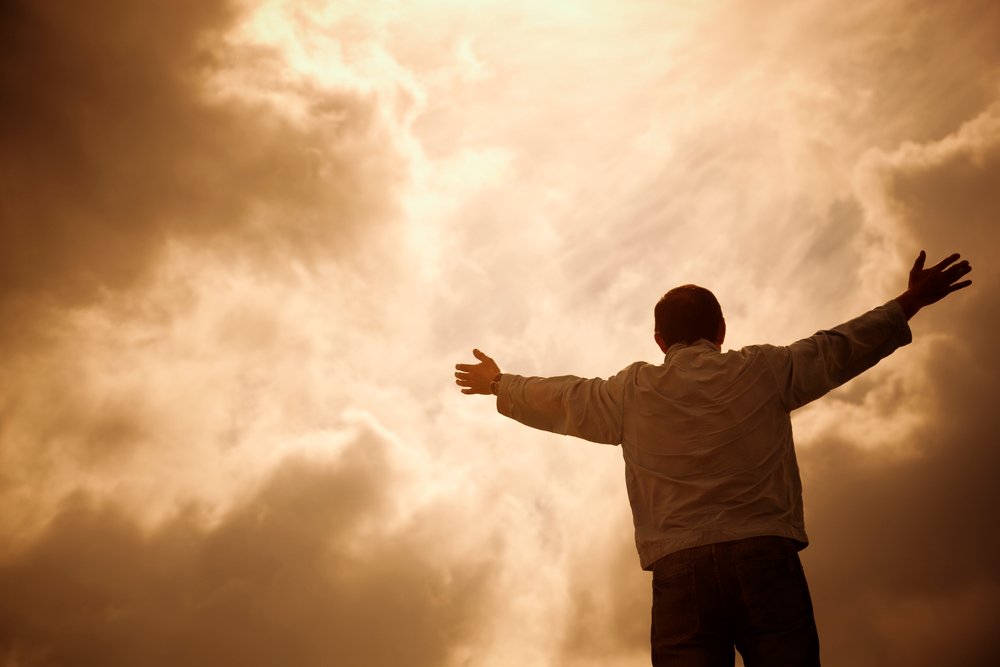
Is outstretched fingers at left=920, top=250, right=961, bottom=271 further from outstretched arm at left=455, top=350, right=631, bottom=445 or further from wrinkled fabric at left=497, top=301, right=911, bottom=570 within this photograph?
outstretched arm at left=455, top=350, right=631, bottom=445

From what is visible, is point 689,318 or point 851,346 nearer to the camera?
point 851,346

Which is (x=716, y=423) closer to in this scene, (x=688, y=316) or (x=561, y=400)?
(x=688, y=316)

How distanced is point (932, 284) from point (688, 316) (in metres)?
2.51

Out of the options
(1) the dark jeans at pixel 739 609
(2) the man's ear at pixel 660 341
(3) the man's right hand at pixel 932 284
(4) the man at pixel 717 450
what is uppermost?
(3) the man's right hand at pixel 932 284

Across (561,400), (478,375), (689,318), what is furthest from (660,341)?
(478,375)

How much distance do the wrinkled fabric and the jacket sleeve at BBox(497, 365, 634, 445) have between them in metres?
0.01

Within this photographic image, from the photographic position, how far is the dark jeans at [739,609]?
5148 mm

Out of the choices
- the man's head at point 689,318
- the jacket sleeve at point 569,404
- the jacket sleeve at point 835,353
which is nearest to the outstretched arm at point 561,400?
the jacket sleeve at point 569,404

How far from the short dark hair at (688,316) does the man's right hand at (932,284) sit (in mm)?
1845

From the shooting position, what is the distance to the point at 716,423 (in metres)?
5.93

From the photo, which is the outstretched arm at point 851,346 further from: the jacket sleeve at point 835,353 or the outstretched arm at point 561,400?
the outstretched arm at point 561,400

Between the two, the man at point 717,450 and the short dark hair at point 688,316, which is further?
the short dark hair at point 688,316

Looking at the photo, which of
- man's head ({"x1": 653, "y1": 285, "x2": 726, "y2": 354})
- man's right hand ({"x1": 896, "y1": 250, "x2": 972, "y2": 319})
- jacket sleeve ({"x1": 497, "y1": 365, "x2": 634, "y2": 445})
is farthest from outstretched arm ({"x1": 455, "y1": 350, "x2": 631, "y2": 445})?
man's right hand ({"x1": 896, "y1": 250, "x2": 972, "y2": 319})

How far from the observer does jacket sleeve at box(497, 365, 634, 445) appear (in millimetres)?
6652
